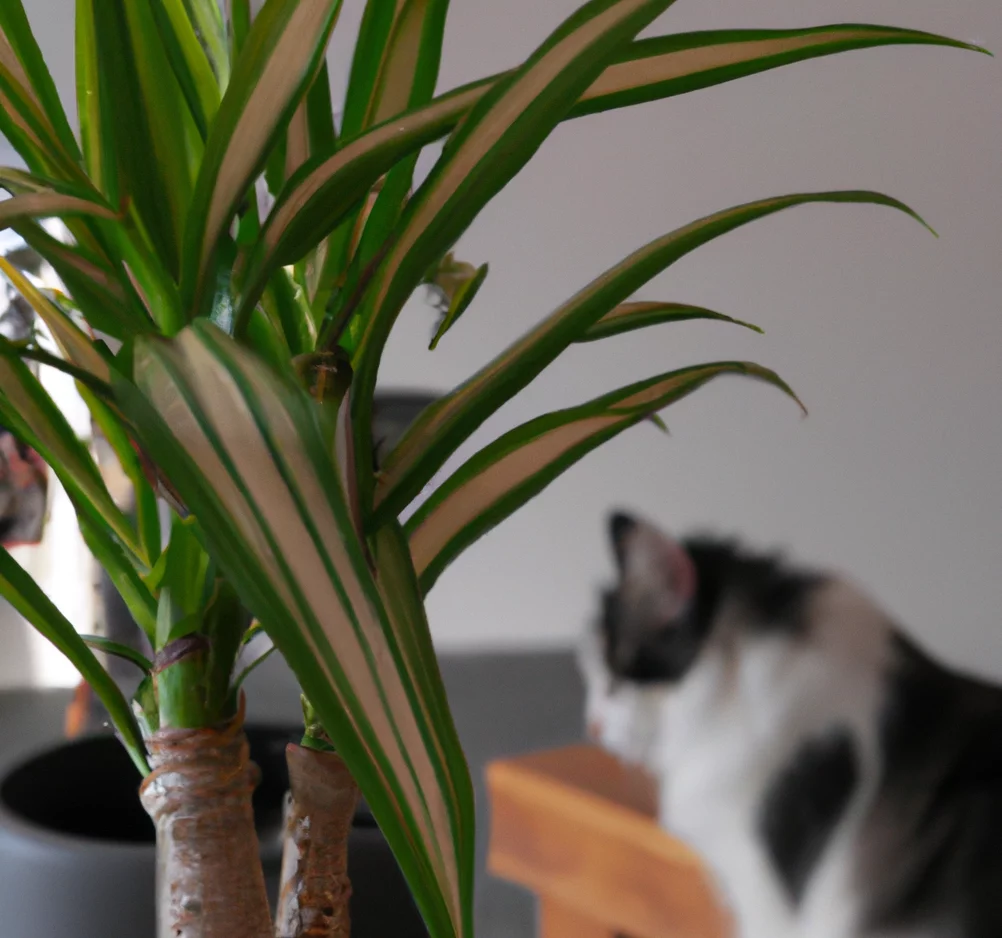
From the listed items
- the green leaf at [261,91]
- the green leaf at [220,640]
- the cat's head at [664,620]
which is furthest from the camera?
the cat's head at [664,620]

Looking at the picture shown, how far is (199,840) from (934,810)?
1.64 ft

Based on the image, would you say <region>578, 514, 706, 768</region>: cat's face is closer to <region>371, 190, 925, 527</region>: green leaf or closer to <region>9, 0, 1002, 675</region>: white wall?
<region>9, 0, 1002, 675</region>: white wall

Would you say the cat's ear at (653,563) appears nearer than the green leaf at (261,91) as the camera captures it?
No

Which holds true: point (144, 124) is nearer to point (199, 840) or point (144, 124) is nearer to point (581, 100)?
point (581, 100)

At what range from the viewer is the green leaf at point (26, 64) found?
1.75ft

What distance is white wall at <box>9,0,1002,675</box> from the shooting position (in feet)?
2.39

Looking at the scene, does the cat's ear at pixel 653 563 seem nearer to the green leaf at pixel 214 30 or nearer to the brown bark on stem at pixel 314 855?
the brown bark on stem at pixel 314 855

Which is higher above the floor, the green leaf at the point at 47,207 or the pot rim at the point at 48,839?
the green leaf at the point at 47,207

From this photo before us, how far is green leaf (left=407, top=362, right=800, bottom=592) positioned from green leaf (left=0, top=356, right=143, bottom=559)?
18 centimetres

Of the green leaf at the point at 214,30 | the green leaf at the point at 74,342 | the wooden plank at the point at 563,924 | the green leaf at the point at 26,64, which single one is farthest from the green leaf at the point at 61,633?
the wooden plank at the point at 563,924


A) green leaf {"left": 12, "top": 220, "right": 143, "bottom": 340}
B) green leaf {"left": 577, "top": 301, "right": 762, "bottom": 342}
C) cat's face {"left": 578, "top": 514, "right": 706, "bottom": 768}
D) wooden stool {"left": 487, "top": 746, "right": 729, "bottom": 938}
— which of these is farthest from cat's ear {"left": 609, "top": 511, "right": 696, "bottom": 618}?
green leaf {"left": 12, "top": 220, "right": 143, "bottom": 340}

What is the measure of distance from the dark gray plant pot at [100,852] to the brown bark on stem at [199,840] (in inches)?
13.7

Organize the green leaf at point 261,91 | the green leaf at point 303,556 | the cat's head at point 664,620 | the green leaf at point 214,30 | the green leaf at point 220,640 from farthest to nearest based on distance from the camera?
the cat's head at point 664,620, the green leaf at point 214,30, the green leaf at point 220,640, the green leaf at point 261,91, the green leaf at point 303,556

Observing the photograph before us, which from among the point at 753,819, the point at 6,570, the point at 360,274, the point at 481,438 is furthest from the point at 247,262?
the point at 753,819
